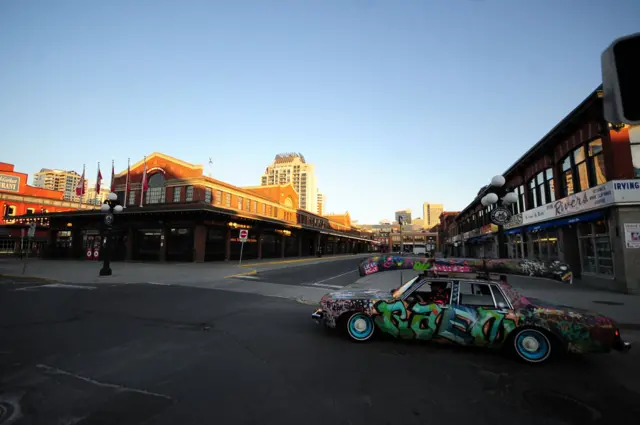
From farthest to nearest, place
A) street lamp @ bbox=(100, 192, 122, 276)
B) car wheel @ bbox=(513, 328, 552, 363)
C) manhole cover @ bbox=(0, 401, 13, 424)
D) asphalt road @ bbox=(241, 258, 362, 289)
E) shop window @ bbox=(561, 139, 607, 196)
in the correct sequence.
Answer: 1. street lamp @ bbox=(100, 192, 122, 276)
2. asphalt road @ bbox=(241, 258, 362, 289)
3. shop window @ bbox=(561, 139, 607, 196)
4. car wheel @ bbox=(513, 328, 552, 363)
5. manhole cover @ bbox=(0, 401, 13, 424)

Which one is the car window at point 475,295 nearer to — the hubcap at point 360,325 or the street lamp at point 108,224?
the hubcap at point 360,325

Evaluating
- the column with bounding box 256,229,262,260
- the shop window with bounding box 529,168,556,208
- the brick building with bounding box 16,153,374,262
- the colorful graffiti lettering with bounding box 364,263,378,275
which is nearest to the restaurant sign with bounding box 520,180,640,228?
the shop window with bounding box 529,168,556,208

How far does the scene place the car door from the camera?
5.29 m

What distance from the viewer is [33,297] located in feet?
33.8

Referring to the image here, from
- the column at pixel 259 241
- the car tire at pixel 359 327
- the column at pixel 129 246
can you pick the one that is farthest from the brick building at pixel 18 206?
the car tire at pixel 359 327

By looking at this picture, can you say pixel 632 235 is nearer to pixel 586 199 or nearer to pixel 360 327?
pixel 586 199

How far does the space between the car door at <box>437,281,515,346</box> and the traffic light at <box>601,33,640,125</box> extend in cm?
440

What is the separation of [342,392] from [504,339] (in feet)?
10.4

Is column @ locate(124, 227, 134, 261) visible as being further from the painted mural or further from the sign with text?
the sign with text

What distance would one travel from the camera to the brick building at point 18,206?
44.3 meters

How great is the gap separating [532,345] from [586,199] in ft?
42.9

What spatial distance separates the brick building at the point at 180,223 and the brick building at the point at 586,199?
79.9 feet

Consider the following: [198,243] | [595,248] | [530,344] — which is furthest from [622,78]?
[198,243]

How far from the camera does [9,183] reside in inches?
1858
